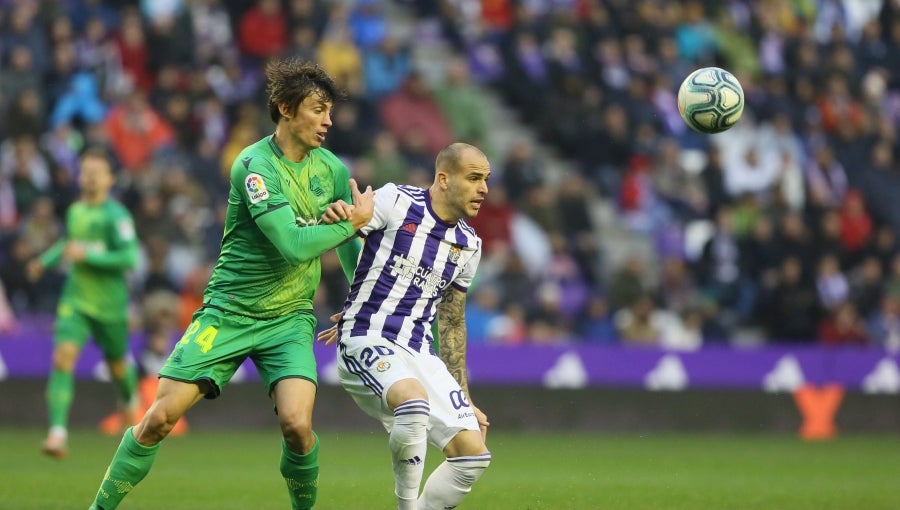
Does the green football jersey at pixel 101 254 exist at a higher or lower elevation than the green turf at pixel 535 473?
higher

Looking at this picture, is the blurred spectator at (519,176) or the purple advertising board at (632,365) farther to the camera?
the blurred spectator at (519,176)

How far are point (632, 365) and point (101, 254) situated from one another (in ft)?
21.7

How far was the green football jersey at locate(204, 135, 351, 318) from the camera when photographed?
7410 mm

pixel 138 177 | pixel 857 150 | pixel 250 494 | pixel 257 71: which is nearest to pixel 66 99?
pixel 138 177

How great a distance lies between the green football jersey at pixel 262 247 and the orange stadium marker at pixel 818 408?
10.3m

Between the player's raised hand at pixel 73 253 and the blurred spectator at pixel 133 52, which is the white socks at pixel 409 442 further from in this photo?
the blurred spectator at pixel 133 52

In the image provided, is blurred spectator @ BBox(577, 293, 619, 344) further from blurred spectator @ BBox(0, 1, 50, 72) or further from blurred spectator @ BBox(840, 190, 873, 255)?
blurred spectator @ BBox(0, 1, 50, 72)

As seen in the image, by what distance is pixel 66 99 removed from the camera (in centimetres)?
1639

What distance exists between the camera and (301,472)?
743 centimetres

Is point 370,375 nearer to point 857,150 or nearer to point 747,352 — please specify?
point 747,352

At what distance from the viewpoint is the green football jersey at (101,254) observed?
1228 cm

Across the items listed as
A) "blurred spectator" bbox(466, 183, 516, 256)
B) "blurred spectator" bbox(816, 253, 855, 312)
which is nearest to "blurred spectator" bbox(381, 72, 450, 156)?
"blurred spectator" bbox(466, 183, 516, 256)

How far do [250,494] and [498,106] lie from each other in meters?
11.2

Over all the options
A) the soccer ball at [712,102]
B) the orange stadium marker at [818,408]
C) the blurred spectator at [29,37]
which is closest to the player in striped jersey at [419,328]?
the soccer ball at [712,102]
